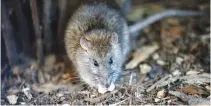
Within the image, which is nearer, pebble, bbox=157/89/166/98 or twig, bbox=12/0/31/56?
pebble, bbox=157/89/166/98

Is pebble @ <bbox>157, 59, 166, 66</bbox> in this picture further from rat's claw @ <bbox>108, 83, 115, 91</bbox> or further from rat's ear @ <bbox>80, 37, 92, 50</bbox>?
rat's ear @ <bbox>80, 37, 92, 50</bbox>

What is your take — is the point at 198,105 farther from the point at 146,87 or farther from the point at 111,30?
the point at 111,30

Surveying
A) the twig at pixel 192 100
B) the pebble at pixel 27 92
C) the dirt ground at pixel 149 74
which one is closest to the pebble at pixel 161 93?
the dirt ground at pixel 149 74

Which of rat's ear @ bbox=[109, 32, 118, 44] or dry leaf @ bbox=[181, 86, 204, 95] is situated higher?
rat's ear @ bbox=[109, 32, 118, 44]

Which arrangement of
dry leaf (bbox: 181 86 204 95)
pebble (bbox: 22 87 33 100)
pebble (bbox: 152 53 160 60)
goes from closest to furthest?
dry leaf (bbox: 181 86 204 95) < pebble (bbox: 22 87 33 100) < pebble (bbox: 152 53 160 60)

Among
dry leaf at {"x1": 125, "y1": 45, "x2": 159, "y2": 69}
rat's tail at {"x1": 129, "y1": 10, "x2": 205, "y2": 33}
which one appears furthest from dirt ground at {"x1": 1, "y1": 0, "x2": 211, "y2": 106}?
rat's tail at {"x1": 129, "y1": 10, "x2": 205, "y2": 33}

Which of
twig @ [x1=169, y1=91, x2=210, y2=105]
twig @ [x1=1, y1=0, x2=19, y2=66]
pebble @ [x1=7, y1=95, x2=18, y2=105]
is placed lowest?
twig @ [x1=169, y1=91, x2=210, y2=105]

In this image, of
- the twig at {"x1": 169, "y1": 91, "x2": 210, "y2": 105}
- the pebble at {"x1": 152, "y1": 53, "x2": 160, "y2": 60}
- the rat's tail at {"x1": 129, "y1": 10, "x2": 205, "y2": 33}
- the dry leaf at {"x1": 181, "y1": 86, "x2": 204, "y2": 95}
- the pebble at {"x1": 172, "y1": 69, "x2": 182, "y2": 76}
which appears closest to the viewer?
the twig at {"x1": 169, "y1": 91, "x2": 210, "y2": 105}

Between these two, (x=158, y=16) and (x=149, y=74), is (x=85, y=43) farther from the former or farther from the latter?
(x=158, y=16)
